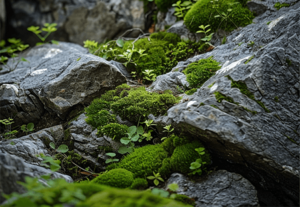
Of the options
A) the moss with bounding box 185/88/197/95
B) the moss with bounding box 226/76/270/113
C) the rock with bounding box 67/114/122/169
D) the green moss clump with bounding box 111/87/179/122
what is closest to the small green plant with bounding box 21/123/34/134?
the rock with bounding box 67/114/122/169

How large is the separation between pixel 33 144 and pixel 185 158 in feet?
8.48

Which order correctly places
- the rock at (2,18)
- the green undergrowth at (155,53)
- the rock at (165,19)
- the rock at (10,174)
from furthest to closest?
the rock at (2,18) < the rock at (165,19) < the green undergrowth at (155,53) < the rock at (10,174)

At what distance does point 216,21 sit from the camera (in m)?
5.44

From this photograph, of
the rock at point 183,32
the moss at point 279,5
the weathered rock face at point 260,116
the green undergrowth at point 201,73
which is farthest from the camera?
the rock at point 183,32

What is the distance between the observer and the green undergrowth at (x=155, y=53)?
18.0 ft

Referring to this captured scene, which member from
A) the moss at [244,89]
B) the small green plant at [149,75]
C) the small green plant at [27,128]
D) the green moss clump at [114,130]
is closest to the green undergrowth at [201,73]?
the moss at [244,89]

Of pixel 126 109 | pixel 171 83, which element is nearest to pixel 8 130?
pixel 126 109

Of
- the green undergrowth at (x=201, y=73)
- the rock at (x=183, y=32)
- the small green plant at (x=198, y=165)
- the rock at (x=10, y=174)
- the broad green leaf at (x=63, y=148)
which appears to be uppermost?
the rock at (x=183, y=32)

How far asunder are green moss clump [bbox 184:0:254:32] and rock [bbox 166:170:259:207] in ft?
11.5

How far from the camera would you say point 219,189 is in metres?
3.17

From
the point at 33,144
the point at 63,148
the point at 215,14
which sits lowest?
the point at 63,148

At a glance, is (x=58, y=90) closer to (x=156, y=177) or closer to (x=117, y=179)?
(x=117, y=179)

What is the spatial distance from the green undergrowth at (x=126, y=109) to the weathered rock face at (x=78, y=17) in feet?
13.8

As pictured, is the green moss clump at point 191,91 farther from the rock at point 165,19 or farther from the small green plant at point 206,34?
the rock at point 165,19
